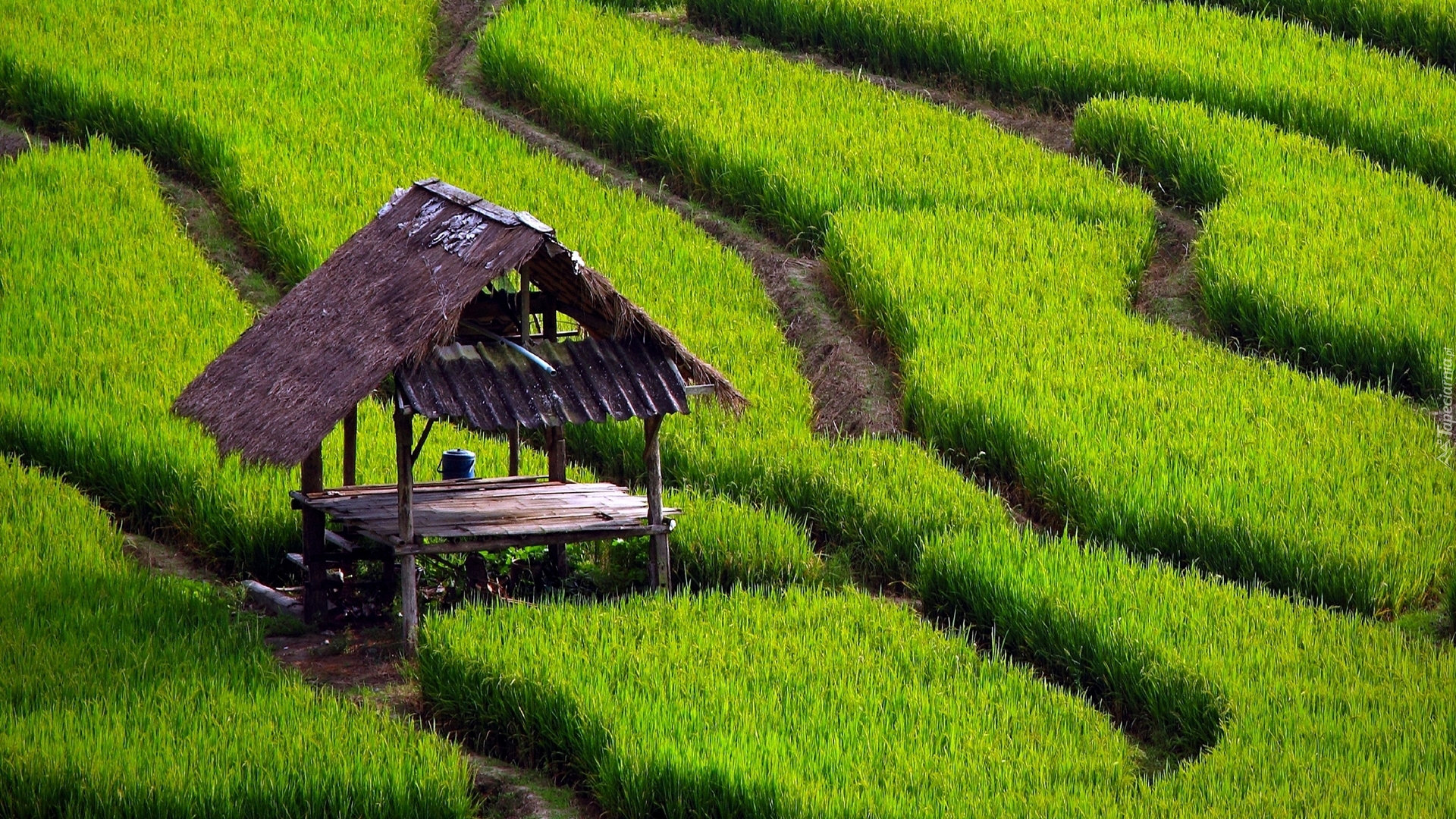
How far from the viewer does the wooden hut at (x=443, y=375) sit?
21.2 ft

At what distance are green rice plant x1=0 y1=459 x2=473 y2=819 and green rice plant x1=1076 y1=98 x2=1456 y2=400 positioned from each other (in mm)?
5975

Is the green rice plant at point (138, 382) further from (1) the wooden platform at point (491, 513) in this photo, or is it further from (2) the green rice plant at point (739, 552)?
(1) the wooden platform at point (491, 513)

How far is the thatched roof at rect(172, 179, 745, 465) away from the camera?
21.0 ft

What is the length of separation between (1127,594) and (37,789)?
13.7ft

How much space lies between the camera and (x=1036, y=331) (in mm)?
9391

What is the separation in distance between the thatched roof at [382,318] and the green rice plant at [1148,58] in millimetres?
6734

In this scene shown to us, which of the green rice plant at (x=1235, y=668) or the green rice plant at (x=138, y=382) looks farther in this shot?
the green rice plant at (x=138, y=382)

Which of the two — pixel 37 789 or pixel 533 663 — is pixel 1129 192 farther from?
pixel 37 789

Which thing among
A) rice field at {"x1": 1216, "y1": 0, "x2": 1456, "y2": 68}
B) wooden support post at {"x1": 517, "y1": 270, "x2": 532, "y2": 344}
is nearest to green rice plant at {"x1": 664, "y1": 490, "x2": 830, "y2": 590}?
wooden support post at {"x1": 517, "y1": 270, "x2": 532, "y2": 344}

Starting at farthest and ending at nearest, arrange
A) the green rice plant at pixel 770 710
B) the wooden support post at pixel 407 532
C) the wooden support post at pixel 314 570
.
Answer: the wooden support post at pixel 314 570
the wooden support post at pixel 407 532
the green rice plant at pixel 770 710

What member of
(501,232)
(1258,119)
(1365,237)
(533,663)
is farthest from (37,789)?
(1258,119)

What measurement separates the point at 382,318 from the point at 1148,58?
7.95m

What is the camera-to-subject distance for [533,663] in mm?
6066

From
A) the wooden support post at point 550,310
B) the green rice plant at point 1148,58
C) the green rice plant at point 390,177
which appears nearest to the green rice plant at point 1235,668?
the green rice plant at point 390,177
